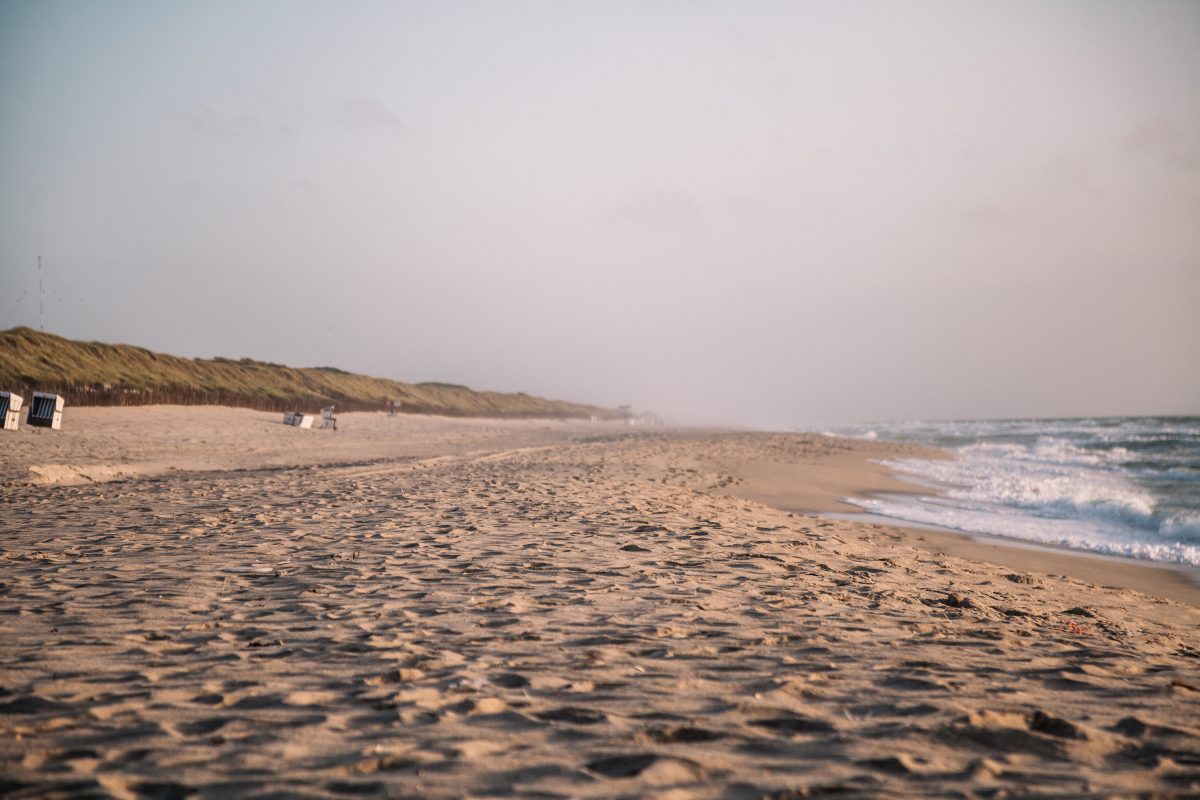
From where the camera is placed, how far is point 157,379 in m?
33.6

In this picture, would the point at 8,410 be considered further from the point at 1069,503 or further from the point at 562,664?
the point at 1069,503

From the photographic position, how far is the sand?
2.63 m

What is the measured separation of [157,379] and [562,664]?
121 feet

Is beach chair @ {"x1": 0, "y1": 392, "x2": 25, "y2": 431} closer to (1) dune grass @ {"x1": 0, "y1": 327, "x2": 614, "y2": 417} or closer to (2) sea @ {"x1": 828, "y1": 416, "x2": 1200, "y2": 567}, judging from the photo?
(1) dune grass @ {"x1": 0, "y1": 327, "x2": 614, "y2": 417}

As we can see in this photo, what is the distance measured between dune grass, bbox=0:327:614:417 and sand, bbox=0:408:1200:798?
2326 centimetres

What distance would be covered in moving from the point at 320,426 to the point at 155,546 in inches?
1246

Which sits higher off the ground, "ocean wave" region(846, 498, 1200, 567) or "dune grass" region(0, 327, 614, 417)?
"dune grass" region(0, 327, 614, 417)

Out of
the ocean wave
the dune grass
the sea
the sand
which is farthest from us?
the dune grass

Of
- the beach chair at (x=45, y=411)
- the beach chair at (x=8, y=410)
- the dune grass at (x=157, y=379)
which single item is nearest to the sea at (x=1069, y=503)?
the beach chair at (x=8, y=410)

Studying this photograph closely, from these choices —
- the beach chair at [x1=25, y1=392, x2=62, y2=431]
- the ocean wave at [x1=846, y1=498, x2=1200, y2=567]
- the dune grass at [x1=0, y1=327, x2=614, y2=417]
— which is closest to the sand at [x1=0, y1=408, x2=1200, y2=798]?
the ocean wave at [x1=846, y1=498, x2=1200, y2=567]

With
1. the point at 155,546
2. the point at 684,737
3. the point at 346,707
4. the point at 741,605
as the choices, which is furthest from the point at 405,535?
the point at 684,737

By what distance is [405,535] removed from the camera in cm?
764

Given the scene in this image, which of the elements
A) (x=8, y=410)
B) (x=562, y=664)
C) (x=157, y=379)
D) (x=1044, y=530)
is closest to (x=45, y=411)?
(x=8, y=410)

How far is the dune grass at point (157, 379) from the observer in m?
27.2
